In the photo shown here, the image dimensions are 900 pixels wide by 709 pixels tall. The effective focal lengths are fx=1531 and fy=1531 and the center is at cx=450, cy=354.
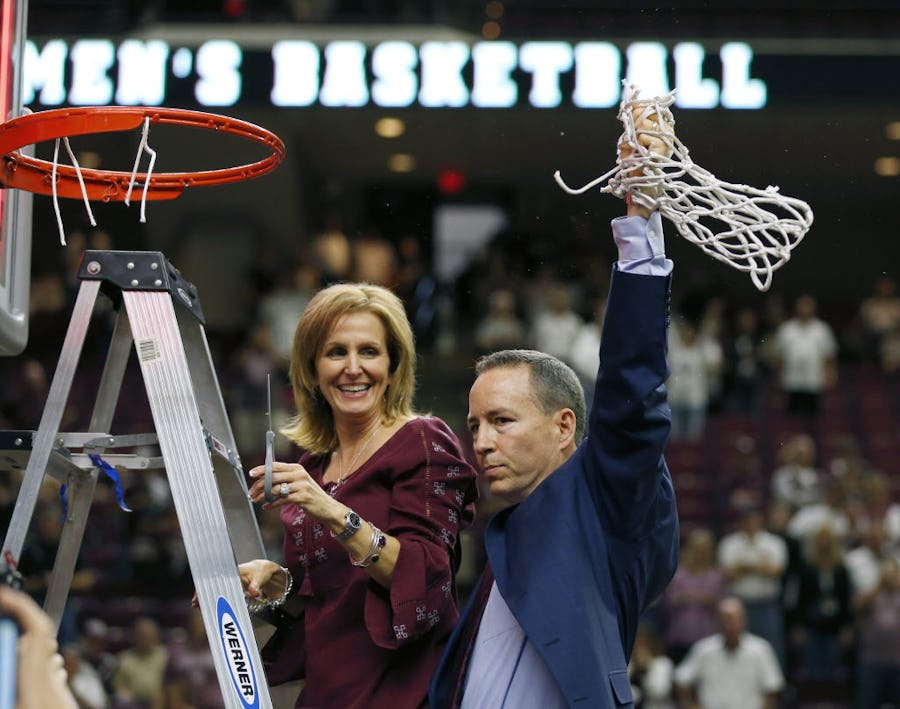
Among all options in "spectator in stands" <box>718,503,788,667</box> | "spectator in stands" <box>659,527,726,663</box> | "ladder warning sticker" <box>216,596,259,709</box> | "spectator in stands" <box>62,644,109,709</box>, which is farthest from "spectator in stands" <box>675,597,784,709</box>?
"ladder warning sticker" <box>216,596,259,709</box>

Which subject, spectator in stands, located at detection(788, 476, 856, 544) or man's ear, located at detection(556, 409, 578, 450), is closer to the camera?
man's ear, located at detection(556, 409, 578, 450)

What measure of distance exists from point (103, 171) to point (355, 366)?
73 centimetres

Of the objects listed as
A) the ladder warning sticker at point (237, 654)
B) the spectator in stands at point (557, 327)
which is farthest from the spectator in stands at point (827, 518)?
the ladder warning sticker at point (237, 654)

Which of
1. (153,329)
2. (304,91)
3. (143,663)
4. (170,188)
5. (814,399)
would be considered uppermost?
(304,91)

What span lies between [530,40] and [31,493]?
10.4 metres

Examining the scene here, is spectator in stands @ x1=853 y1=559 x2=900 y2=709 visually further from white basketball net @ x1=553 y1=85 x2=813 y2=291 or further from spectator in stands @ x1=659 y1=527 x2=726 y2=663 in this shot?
white basketball net @ x1=553 y1=85 x2=813 y2=291

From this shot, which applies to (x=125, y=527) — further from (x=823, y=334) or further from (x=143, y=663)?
(x=823, y=334)

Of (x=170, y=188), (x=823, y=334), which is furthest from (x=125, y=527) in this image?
(x=170, y=188)

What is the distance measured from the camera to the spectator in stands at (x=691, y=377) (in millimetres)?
11500

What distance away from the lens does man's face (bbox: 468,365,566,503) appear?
3004 millimetres

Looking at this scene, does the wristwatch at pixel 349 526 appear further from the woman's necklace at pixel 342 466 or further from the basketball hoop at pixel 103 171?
the basketball hoop at pixel 103 171

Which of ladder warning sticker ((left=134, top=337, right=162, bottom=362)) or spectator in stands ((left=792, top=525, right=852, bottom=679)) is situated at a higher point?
ladder warning sticker ((left=134, top=337, right=162, bottom=362))

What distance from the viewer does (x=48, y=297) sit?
13.0 m

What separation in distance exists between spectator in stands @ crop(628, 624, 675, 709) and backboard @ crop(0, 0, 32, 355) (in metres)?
6.07
